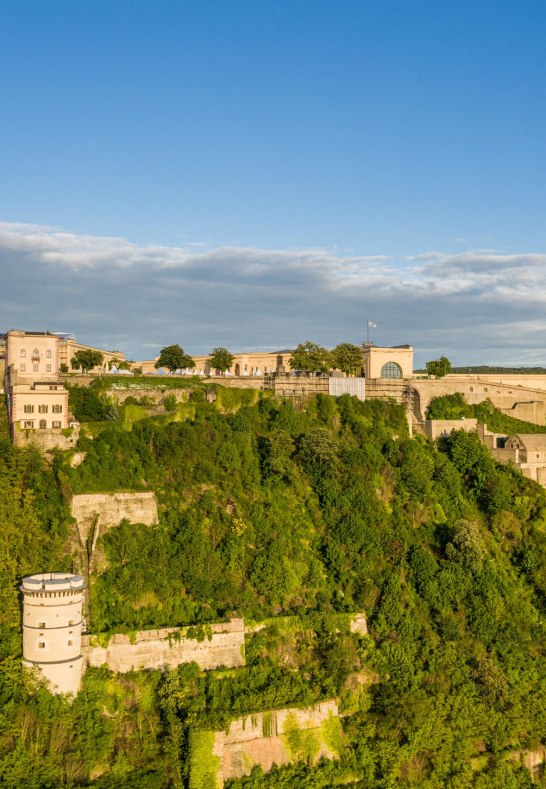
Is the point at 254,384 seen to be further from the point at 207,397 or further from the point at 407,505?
the point at 407,505

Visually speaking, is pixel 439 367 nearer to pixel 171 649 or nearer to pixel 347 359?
pixel 347 359

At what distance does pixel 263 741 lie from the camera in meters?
30.9

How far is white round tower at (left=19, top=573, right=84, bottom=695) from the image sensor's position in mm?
30828

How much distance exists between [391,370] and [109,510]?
2925 centimetres

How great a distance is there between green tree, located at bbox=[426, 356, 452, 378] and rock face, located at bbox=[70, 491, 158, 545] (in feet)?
97.5

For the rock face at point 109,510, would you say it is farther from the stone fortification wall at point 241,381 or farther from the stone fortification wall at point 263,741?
the stone fortification wall at point 241,381

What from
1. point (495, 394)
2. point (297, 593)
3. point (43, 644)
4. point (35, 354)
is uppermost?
point (35, 354)

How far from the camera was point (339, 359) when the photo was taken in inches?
2347

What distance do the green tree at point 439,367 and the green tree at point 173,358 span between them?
1810 cm

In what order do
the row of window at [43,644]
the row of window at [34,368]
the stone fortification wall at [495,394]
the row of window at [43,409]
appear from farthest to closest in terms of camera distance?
the stone fortification wall at [495,394]
the row of window at [34,368]
the row of window at [43,409]
the row of window at [43,644]

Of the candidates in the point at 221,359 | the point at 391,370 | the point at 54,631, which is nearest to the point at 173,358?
the point at 221,359

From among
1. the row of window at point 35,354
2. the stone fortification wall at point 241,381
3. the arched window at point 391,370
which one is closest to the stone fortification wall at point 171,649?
the row of window at point 35,354

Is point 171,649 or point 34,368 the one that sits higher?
point 34,368

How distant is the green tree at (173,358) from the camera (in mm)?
61688
